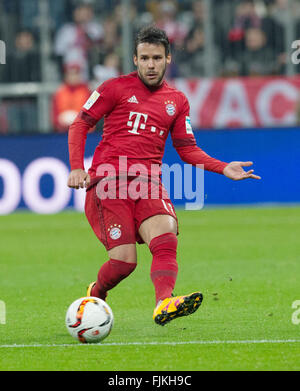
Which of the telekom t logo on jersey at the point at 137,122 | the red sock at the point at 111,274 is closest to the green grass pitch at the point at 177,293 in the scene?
the red sock at the point at 111,274

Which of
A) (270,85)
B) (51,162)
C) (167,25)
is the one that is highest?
(167,25)

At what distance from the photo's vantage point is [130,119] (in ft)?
20.5

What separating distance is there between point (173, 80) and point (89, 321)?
37.4ft

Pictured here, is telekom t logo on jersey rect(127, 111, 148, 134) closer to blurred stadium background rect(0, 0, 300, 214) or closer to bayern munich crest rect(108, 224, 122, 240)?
bayern munich crest rect(108, 224, 122, 240)

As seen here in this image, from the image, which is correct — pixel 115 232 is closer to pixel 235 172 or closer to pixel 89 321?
pixel 89 321

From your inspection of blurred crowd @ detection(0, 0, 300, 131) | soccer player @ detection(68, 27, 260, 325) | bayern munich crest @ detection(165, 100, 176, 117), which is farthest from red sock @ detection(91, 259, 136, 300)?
blurred crowd @ detection(0, 0, 300, 131)

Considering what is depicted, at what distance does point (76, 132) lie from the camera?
6184 millimetres

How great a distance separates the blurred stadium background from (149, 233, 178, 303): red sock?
9.24m

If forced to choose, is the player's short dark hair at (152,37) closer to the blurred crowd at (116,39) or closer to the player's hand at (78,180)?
the player's hand at (78,180)

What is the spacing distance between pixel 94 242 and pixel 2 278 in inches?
121

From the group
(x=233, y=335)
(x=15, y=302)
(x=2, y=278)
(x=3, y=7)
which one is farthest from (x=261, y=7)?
(x=233, y=335)

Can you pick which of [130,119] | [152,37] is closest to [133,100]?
[130,119]

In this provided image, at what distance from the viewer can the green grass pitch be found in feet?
17.1
